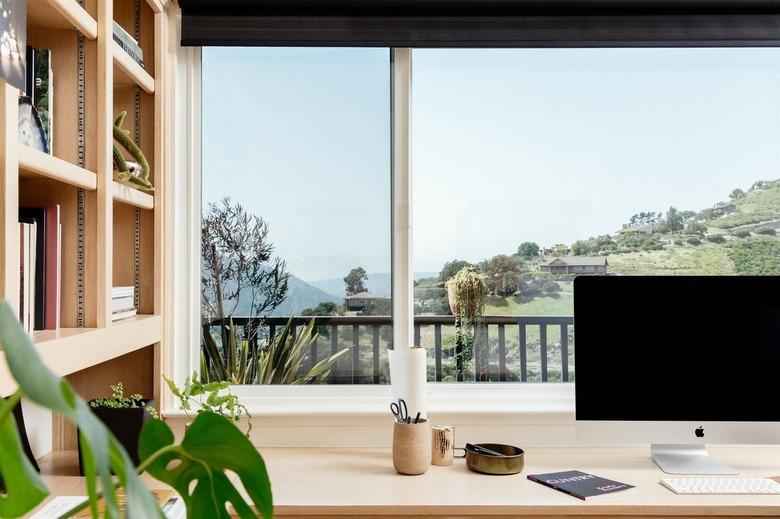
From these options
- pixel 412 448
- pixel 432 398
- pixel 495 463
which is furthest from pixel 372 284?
pixel 495 463

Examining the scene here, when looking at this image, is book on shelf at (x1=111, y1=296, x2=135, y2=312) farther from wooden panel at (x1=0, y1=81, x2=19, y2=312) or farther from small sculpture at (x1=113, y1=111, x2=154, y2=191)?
wooden panel at (x1=0, y1=81, x2=19, y2=312)

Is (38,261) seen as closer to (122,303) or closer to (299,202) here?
(122,303)

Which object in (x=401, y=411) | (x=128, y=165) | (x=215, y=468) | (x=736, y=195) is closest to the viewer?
(x=215, y=468)

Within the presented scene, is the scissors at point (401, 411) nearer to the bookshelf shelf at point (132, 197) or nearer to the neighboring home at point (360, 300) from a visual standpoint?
the neighboring home at point (360, 300)

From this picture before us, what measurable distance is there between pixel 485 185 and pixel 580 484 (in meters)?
1.13

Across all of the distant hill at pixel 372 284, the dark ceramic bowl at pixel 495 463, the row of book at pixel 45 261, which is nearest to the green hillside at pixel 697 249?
the distant hill at pixel 372 284

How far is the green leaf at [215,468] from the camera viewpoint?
0.49 m

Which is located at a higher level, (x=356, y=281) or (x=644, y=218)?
(x=644, y=218)

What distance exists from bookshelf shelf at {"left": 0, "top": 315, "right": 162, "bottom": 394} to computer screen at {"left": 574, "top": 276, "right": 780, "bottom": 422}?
130 cm

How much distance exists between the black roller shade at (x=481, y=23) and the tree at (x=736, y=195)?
54cm

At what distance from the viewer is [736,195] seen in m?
2.39

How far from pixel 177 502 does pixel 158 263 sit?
2.80ft

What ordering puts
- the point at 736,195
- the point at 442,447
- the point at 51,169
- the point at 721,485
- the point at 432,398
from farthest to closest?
1. the point at 736,195
2. the point at 432,398
3. the point at 442,447
4. the point at 721,485
5. the point at 51,169

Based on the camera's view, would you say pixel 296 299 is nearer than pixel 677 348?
No
